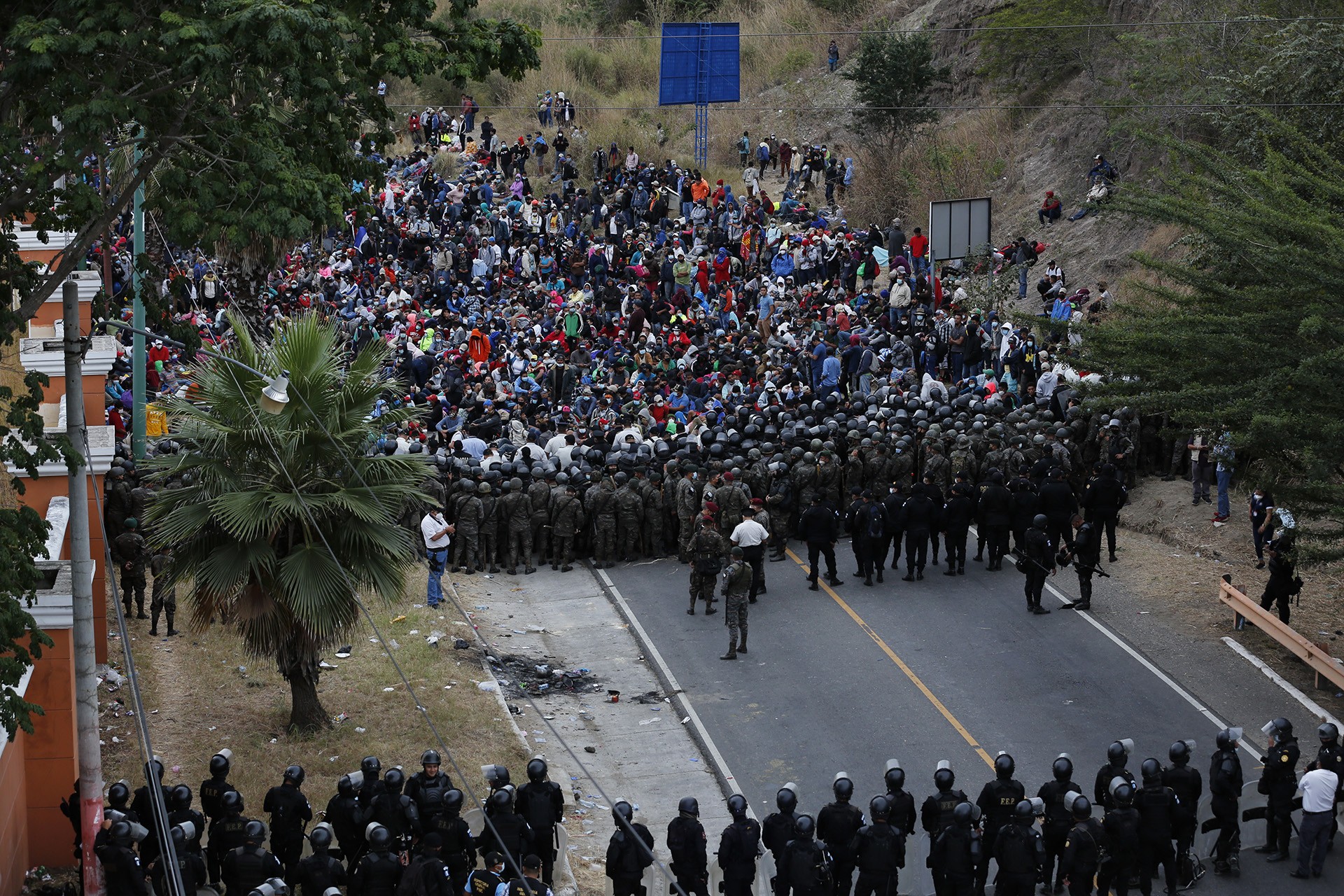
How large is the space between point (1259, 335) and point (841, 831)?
8.55m

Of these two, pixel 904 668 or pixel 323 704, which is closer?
pixel 323 704

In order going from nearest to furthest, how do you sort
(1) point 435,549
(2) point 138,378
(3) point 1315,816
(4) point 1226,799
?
(3) point 1315,816 → (4) point 1226,799 → (1) point 435,549 → (2) point 138,378

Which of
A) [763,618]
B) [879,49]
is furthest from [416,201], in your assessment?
[763,618]

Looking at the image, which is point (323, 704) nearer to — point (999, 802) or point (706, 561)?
point (706, 561)

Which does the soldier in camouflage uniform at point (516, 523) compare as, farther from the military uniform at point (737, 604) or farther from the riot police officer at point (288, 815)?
the riot police officer at point (288, 815)

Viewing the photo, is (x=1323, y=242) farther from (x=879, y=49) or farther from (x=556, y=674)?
(x=879, y=49)

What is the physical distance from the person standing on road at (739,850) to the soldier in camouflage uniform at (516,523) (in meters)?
9.46

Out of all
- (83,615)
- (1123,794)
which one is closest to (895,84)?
(1123,794)

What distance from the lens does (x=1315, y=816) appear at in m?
14.2

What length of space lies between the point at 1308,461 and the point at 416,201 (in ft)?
86.4

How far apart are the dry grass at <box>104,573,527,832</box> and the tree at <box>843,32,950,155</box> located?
1061 inches

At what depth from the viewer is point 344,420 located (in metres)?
16.4

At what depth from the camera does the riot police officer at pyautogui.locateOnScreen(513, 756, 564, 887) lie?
14039mm

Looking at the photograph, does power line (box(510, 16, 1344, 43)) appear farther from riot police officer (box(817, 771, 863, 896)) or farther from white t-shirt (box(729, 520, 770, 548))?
riot police officer (box(817, 771, 863, 896))
